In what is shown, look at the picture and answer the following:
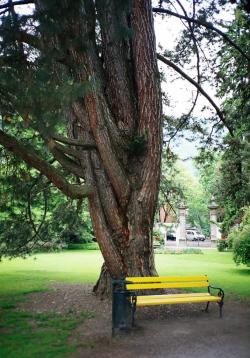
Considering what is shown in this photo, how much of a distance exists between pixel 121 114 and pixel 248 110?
4540 millimetres

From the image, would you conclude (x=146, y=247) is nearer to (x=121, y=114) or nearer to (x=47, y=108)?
(x=121, y=114)

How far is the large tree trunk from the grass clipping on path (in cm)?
164

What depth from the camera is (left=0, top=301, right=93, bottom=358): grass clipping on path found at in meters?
6.00

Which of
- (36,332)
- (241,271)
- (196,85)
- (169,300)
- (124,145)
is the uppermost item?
(196,85)

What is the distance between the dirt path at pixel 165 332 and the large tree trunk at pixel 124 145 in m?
1.07

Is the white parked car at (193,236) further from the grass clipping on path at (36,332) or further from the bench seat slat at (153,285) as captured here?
the grass clipping on path at (36,332)

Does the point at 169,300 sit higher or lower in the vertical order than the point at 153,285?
lower

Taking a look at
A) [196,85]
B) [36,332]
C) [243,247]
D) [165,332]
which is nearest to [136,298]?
[165,332]

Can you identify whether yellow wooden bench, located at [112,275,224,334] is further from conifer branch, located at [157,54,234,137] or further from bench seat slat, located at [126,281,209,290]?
conifer branch, located at [157,54,234,137]

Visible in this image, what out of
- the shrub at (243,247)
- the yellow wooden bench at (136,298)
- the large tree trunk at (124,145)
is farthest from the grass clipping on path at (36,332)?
the shrub at (243,247)

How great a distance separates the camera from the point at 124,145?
9086 mm

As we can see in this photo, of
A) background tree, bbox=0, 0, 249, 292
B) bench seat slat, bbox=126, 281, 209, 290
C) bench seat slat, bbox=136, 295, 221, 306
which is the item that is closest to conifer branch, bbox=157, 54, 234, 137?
background tree, bbox=0, 0, 249, 292

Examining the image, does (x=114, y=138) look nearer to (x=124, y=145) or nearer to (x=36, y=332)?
(x=124, y=145)

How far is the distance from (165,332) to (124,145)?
3867mm
